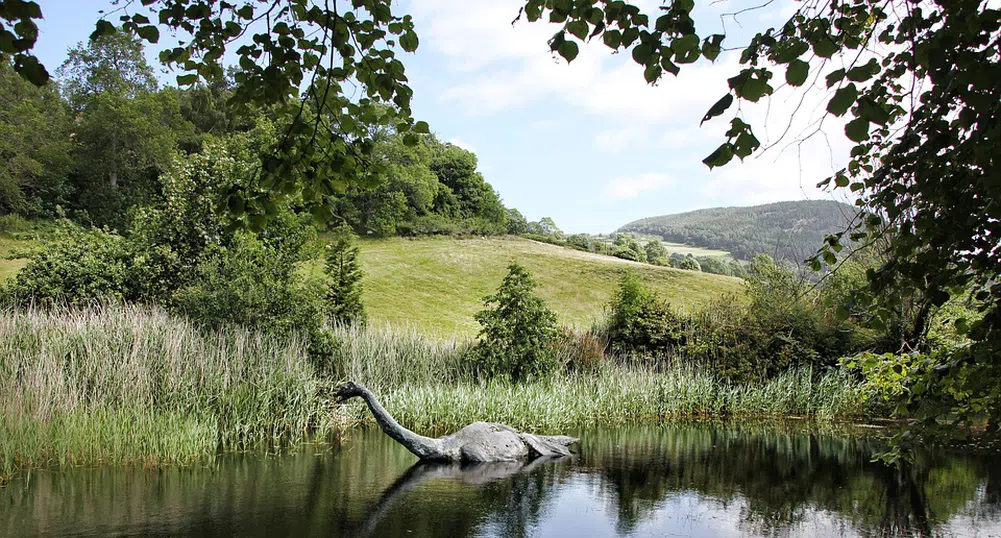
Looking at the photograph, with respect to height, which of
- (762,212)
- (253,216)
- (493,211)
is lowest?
(253,216)

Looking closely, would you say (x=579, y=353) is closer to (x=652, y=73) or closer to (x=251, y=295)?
(x=251, y=295)

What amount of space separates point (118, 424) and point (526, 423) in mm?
6423

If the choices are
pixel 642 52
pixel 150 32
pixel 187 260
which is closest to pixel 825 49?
pixel 642 52

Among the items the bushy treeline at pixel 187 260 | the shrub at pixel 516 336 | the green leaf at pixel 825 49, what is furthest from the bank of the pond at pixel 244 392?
the green leaf at pixel 825 49

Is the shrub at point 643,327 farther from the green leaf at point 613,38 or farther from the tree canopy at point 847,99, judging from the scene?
the green leaf at point 613,38

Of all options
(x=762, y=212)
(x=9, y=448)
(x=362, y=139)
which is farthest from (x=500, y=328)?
(x=762, y=212)

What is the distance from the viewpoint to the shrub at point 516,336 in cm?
1436

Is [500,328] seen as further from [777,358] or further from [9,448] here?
[9,448]

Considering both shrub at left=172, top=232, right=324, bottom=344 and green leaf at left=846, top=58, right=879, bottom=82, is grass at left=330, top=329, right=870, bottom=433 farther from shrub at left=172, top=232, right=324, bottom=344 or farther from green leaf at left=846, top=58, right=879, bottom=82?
green leaf at left=846, top=58, right=879, bottom=82

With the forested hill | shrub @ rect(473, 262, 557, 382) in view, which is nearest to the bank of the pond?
shrub @ rect(473, 262, 557, 382)

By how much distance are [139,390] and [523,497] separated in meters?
5.35

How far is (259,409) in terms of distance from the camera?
10.7 m

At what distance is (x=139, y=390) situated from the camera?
9.45 metres

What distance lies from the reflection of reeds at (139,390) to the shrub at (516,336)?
12.6ft
